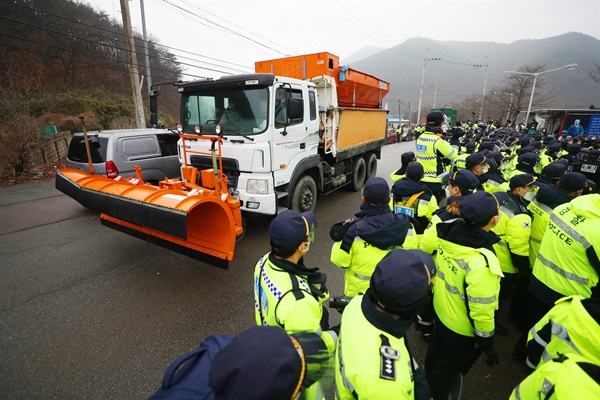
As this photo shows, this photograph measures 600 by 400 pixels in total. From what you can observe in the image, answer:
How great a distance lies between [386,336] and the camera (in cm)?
124

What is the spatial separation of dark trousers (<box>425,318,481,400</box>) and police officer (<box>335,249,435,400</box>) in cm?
100

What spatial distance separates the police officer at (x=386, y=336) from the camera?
1.16m

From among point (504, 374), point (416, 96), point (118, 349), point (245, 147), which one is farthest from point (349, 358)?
point (416, 96)

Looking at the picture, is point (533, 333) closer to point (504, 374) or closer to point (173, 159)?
point (504, 374)

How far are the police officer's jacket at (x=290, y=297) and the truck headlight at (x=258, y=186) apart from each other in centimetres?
287

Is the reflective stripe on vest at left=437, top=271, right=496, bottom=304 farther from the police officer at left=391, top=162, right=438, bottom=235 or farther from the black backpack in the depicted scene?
the black backpack

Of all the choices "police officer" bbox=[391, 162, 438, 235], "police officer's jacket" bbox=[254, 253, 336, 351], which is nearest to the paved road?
"police officer" bbox=[391, 162, 438, 235]

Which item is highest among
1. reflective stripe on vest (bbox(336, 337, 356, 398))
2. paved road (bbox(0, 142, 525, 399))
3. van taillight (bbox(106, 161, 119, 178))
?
van taillight (bbox(106, 161, 119, 178))

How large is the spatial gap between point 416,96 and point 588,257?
13820 cm

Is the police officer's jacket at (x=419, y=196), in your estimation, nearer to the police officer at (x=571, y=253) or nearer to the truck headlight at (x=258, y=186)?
the police officer at (x=571, y=253)

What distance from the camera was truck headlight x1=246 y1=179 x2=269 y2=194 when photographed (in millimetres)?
4621

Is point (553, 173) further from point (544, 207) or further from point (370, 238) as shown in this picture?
point (370, 238)

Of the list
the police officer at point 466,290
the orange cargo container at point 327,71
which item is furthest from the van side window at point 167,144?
the police officer at point 466,290

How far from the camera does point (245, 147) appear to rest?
181 inches
